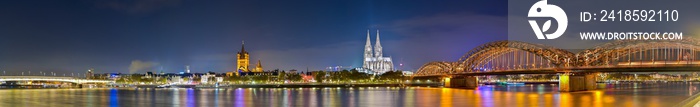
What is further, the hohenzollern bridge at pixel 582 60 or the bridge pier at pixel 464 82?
the bridge pier at pixel 464 82

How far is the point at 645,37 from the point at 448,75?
4957 centimetres

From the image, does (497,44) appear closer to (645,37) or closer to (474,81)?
(474,81)

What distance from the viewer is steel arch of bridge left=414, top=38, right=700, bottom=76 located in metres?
72.6

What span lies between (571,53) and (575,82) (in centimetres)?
953

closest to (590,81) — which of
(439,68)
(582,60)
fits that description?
(582,60)

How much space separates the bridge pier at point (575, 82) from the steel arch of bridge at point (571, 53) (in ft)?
6.53

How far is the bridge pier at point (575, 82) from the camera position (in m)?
78.1


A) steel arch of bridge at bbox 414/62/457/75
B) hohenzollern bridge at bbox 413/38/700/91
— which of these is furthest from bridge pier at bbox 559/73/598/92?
steel arch of bridge at bbox 414/62/457/75

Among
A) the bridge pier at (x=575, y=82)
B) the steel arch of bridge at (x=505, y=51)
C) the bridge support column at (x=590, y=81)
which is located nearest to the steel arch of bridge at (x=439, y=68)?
the steel arch of bridge at (x=505, y=51)

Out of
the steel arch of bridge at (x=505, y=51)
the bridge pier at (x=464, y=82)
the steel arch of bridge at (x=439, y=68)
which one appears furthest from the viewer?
the steel arch of bridge at (x=439, y=68)

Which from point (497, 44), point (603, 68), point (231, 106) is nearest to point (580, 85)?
point (603, 68)

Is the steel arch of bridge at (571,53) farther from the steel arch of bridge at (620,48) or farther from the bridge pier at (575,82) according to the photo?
the bridge pier at (575,82)

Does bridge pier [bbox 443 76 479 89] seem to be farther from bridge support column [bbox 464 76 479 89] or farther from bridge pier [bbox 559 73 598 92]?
bridge pier [bbox 559 73 598 92]

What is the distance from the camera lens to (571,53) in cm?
8712
